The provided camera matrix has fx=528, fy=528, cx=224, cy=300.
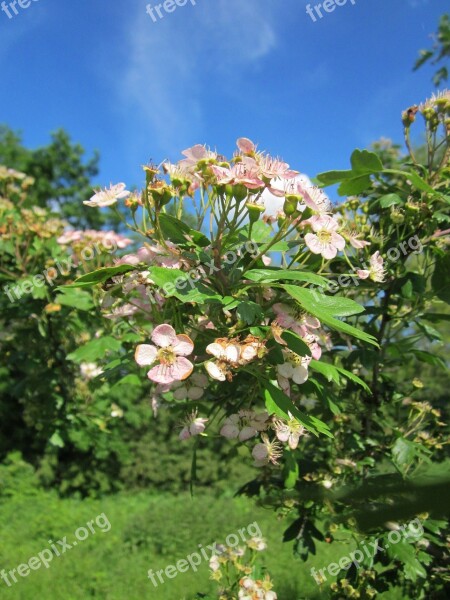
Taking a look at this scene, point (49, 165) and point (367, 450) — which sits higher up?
point (49, 165)

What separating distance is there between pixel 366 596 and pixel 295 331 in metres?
1.36

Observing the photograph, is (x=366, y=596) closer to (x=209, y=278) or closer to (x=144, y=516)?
(x=209, y=278)

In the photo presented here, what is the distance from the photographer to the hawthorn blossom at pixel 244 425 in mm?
1315

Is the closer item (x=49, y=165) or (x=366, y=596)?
(x=366, y=596)

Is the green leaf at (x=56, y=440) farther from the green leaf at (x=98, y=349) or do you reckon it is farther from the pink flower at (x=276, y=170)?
the pink flower at (x=276, y=170)

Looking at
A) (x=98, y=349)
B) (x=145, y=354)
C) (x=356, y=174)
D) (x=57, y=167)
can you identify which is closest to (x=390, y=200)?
(x=356, y=174)

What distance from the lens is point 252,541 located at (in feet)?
8.10

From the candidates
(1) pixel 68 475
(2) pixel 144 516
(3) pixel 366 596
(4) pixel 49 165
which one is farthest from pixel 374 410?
(4) pixel 49 165

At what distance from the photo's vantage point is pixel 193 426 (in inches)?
54.0

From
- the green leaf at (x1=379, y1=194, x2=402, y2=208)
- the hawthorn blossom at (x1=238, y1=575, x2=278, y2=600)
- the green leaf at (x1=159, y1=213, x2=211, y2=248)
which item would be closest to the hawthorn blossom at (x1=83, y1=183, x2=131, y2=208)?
the green leaf at (x1=159, y1=213, x2=211, y2=248)

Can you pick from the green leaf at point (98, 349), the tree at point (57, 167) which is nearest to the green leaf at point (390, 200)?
the green leaf at point (98, 349)

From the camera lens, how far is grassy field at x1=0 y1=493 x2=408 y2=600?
394 centimetres

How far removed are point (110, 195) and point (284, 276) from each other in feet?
1.74
